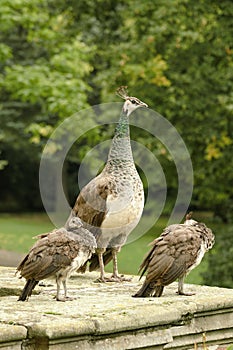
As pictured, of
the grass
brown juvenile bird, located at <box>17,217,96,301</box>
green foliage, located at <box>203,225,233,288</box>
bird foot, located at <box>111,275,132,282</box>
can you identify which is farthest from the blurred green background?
brown juvenile bird, located at <box>17,217,96,301</box>

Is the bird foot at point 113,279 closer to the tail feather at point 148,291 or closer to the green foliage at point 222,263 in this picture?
the tail feather at point 148,291

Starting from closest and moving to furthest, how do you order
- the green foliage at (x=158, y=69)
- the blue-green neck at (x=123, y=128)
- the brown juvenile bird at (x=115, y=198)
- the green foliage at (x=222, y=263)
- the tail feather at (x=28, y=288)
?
1. the tail feather at (x=28, y=288)
2. the brown juvenile bird at (x=115, y=198)
3. the blue-green neck at (x=123, y=128)
4. the green foliage at (x=222, y=263)
5. the green foliage at (x=158, y=69)

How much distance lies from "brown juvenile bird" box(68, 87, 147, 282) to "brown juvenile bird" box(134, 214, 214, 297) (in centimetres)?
82

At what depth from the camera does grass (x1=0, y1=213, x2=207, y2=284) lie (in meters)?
17.3

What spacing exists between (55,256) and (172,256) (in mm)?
801

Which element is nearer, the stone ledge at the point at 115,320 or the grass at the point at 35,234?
the stone ledge at the point at 115,320

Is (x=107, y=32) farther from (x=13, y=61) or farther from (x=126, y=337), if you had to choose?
(x=126, y=337)

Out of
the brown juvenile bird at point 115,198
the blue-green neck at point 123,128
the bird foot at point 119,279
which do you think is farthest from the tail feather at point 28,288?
the blue-green neck at point 123,128

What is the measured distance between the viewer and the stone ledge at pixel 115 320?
187 inches

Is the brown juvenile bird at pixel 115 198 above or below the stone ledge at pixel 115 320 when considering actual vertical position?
above

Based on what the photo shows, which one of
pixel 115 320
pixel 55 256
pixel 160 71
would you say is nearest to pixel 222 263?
pixel 160 71

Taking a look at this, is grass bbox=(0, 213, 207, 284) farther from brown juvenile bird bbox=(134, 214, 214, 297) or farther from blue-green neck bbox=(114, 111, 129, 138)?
brown juvenile bird bbox=(134, 214, 214, 297)

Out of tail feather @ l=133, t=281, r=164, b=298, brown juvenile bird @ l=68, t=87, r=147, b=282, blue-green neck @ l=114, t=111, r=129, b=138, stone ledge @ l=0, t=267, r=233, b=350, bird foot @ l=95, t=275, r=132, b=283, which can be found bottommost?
stone ledge @ l=0, t=267, r=233, b=350

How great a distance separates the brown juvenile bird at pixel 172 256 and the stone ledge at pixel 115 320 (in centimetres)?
12
